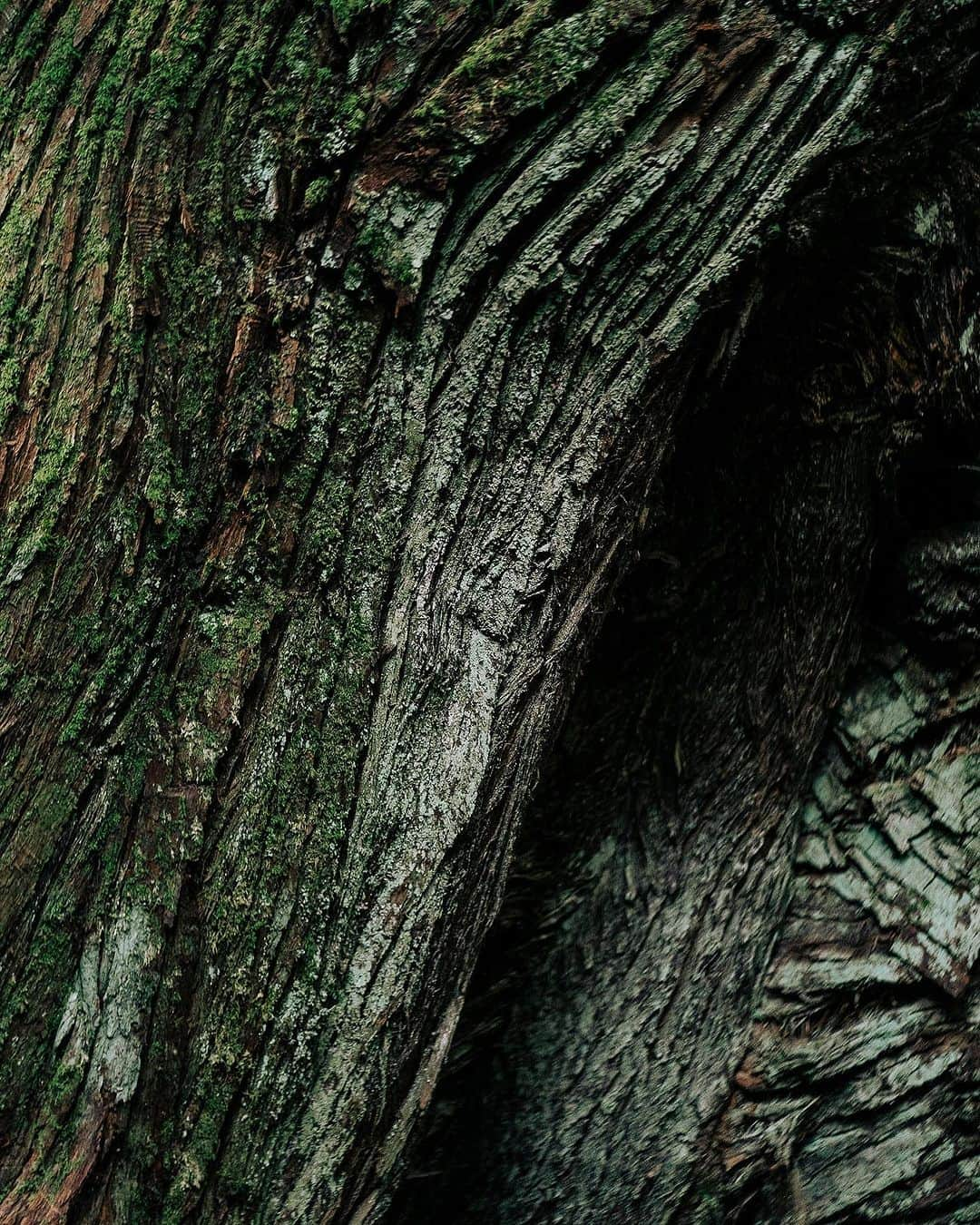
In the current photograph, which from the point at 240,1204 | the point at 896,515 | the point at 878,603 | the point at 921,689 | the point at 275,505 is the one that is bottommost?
the point at 240,1204

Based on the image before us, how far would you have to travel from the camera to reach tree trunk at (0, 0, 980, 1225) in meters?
1.25

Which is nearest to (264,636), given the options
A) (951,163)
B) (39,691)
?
(39,691)

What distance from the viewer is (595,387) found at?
1.42 m

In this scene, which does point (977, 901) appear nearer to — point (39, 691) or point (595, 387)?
point (595, 387)

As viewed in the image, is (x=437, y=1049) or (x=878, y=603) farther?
(x=878, y=603)

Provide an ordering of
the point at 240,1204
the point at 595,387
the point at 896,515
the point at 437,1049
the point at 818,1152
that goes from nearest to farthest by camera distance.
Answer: the point at 240,1204 → the point at 437,1049 → the point at 595,387 → the point at 818,1152 → the point at 896,515

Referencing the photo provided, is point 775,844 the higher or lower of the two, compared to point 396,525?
lower

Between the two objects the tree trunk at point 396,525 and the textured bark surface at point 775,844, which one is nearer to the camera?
the tree trunk at point 396,525

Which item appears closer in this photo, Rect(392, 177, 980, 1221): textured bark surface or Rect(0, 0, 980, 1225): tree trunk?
Rect(0, 0, 980, 1225): tree trunk

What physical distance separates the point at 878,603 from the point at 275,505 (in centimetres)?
105

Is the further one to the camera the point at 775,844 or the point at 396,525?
the point at 775,844

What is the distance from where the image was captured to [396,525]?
134 cm

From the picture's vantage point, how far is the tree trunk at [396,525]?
1.25 meters

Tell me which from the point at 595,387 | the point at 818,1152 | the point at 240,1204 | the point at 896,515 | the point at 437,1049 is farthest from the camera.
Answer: the point at 896,515
